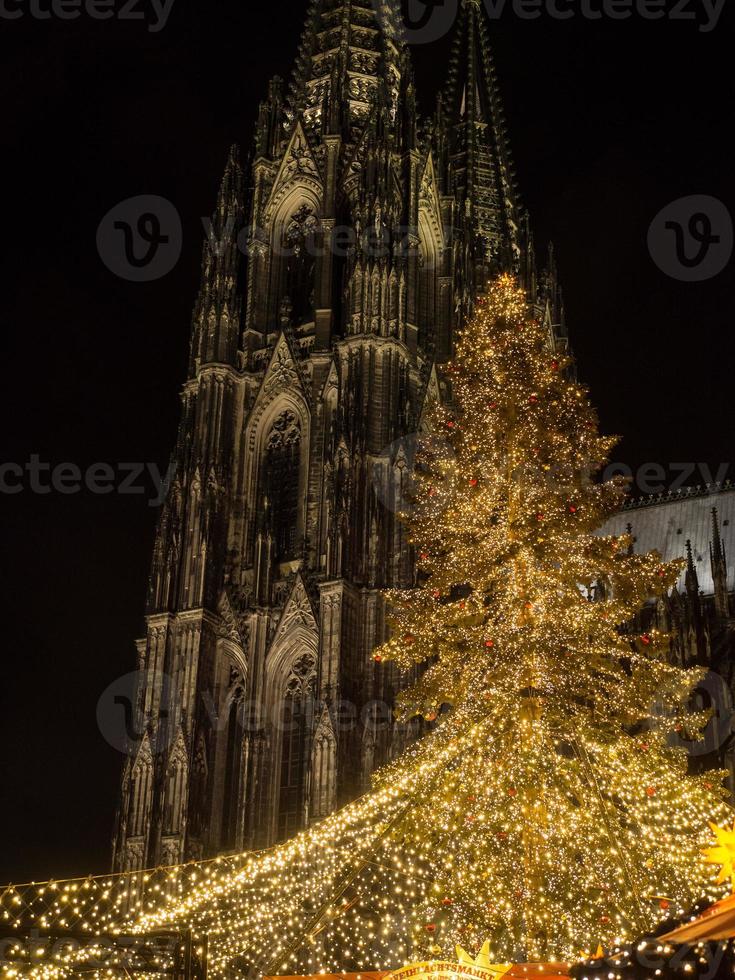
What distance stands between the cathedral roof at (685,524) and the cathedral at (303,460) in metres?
0.23

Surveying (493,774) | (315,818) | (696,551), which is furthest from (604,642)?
(696,551)

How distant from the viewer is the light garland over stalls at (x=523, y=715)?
539 inches

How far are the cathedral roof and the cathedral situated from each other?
23 cm

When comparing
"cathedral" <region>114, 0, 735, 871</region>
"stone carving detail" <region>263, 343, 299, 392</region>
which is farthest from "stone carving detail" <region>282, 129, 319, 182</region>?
"stone carving detail" <region>263, 343, 299, 392</region>

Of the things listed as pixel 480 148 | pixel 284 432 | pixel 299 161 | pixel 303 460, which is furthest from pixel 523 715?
pixel 480 148

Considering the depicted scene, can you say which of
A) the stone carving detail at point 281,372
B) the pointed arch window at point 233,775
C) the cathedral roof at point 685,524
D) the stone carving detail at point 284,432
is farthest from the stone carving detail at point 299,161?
the pointed arch window at point 233,775

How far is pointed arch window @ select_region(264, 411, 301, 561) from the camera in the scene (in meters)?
32.7

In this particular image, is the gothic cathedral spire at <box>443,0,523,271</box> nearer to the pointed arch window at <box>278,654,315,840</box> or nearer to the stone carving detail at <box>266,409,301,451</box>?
the stone carving detail at <box>266,409,301,451</box>

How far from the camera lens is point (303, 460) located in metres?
33.0

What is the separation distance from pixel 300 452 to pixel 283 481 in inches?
37.7

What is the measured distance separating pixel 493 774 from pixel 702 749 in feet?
63.3

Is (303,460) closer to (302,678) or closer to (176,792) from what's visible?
(302,678)

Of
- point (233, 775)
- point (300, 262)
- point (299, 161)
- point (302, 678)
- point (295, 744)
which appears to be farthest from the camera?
point (299, 161)

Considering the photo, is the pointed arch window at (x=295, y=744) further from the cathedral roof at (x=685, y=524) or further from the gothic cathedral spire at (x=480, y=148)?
the gothic cathedral spire at (x=480, y=148)
